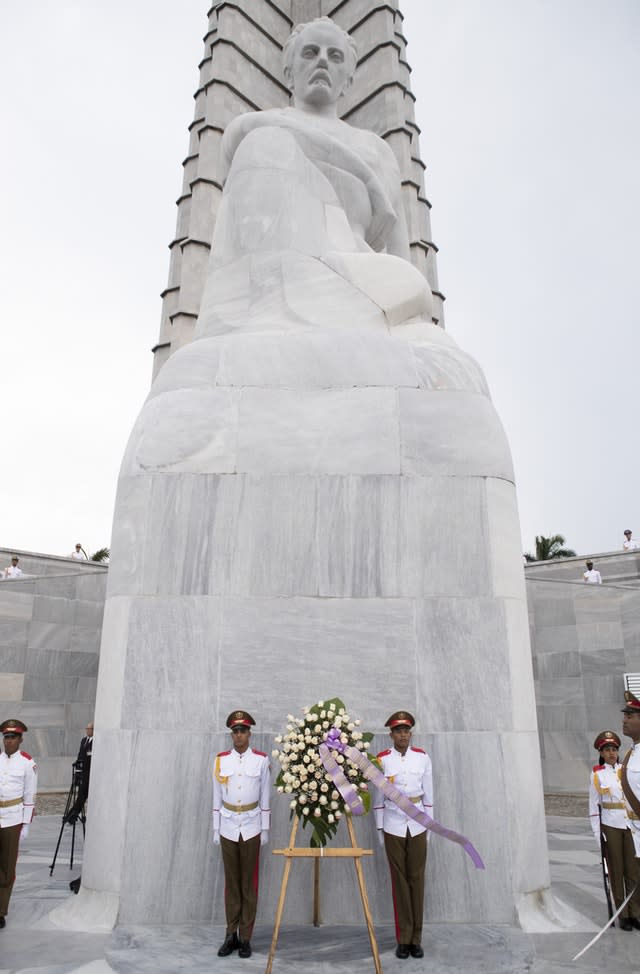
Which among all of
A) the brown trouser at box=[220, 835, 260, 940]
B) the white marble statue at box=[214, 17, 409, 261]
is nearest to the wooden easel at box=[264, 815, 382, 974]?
the brown trouser at box=[220, 835, 260, 940]

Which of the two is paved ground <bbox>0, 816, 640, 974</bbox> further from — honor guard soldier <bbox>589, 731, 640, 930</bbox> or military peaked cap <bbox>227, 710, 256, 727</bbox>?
military peaked cap <bbox>227, 710, 256, 727</bbox>

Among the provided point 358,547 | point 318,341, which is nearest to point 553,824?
point 358,547

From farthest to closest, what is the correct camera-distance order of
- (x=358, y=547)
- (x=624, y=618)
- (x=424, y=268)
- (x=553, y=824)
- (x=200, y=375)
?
(x=424, y=268) → (x=624, y=618) → (x=553, y=824) → (x=200, y=375) → (x=358, y=547)

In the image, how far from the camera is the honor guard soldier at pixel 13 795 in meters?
5.93

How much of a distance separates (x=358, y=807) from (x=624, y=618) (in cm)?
1239

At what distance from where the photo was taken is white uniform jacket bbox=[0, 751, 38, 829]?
6.07 metres

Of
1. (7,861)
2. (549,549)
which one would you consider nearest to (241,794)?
(7,861)

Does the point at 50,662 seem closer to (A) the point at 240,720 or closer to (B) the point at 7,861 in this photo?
(B) the point at 7,861

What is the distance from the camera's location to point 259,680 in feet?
19.4

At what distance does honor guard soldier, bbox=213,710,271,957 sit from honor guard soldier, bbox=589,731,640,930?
10.2ft

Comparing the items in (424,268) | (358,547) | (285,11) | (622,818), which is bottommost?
(622,818)

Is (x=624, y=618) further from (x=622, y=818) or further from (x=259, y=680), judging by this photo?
(x=259, y=680)

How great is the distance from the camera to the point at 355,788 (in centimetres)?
468

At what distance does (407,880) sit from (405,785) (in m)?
0.65
